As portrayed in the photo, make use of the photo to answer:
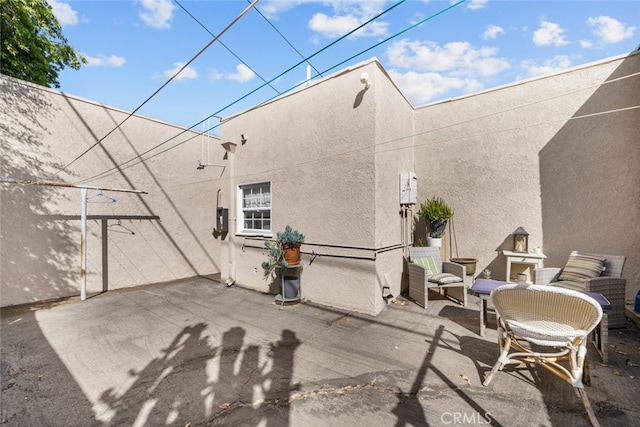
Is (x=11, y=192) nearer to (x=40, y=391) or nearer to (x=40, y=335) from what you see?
(x=40, y=335)

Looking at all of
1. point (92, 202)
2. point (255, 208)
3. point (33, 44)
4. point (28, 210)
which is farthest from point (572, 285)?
point (33, 44)

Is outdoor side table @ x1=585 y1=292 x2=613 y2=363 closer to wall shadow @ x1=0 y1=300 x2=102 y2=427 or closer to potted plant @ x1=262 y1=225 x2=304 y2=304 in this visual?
potted plant @ x1=262 y1=225 x2=304 y2=304

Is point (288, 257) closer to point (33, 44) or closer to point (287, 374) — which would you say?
point (287, 374)

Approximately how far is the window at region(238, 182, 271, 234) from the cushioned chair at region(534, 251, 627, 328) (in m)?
5.43

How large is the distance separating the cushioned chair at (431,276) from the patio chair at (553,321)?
6.69 feet

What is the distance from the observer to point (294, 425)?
201 cm

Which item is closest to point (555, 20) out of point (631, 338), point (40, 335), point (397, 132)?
point (397, 132)

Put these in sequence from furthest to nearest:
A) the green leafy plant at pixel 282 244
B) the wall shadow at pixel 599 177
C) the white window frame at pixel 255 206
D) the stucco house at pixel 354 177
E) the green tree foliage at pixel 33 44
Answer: the green tree foliage at pixel 33 44
the white window frame at pixel 255 206
the green leafy plant at pixel 282 244
the stucco house at pixel 354 177
the wall shadow at pixel 599 177

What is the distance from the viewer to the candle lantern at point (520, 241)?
15.9 feet

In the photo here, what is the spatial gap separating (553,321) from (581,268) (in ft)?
9.79

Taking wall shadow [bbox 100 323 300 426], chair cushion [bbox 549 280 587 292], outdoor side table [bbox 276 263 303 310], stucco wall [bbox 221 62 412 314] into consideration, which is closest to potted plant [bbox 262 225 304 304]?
outdoor side table [bbox 276 263 303 310]

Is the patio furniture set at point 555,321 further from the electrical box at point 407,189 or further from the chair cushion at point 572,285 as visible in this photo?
the electrical box at point 407,189

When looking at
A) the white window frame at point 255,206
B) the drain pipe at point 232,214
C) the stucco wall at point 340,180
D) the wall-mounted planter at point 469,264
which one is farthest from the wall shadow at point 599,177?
the drain pipe at point 232,214

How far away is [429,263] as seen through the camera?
203 inches
